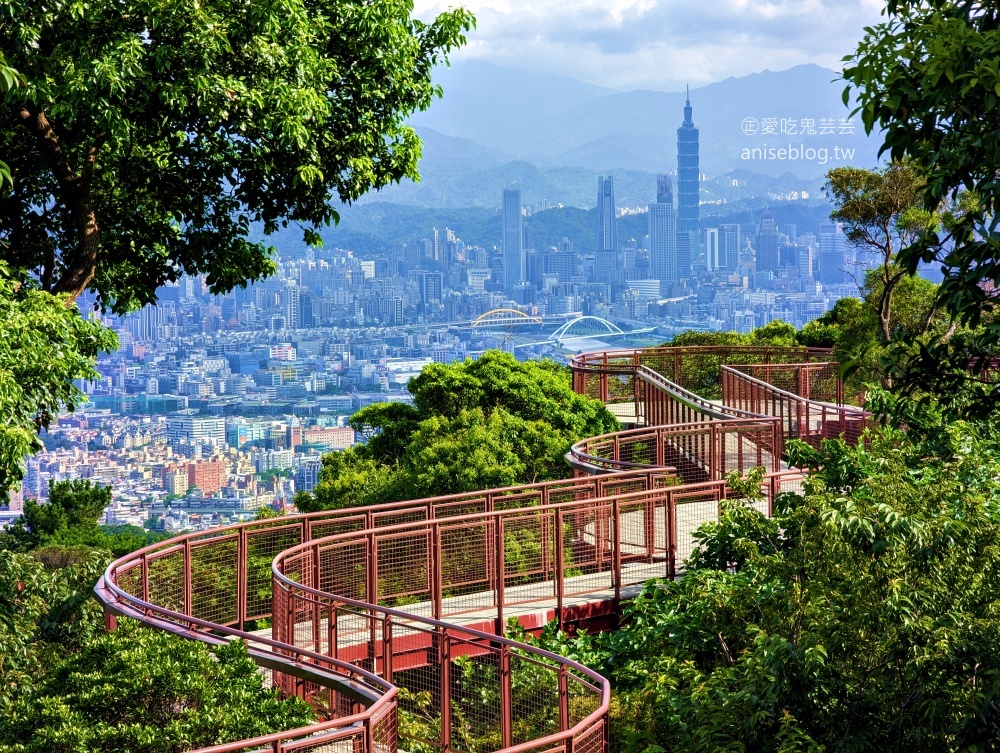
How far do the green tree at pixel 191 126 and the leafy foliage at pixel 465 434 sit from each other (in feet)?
21.9

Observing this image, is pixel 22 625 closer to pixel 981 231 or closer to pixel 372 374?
pixel 981 231

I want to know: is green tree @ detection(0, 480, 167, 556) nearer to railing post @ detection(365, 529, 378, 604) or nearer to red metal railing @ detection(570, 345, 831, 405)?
red metal railing @ detection(570, 345, 831, 405)

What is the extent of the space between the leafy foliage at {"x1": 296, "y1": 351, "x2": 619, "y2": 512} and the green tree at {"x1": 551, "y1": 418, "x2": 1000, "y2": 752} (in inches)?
481

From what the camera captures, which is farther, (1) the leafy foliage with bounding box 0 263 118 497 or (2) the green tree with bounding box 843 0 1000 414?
(1) the leafy foliage with bounding box 0 263 118 497

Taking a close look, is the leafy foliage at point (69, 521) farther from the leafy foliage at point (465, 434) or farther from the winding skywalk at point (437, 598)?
the winding skywalk at point (437, 598)

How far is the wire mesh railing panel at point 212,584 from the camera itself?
12.8 m

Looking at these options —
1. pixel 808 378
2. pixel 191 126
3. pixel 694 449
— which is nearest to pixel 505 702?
pixel 191 126

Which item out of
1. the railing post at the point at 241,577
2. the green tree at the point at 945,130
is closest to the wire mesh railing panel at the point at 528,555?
the railing post at the point at 241,577

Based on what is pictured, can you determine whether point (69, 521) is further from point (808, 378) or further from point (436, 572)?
point (436, 572)

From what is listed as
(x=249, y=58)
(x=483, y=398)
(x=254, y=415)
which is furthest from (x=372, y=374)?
(x=249, y=58)

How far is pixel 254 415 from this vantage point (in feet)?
507

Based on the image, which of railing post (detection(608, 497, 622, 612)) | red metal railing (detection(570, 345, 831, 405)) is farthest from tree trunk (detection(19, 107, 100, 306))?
red metal railing (detection(570, 345, 831, 405))

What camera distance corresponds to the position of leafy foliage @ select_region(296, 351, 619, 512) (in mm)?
22859

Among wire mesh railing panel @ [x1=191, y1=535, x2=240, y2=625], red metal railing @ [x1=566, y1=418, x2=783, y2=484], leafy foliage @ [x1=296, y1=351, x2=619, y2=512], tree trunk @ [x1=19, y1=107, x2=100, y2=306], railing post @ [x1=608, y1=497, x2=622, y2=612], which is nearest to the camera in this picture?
wire mesh railing panel @ [x1=191, y1=535, x2=240, y2=625]
